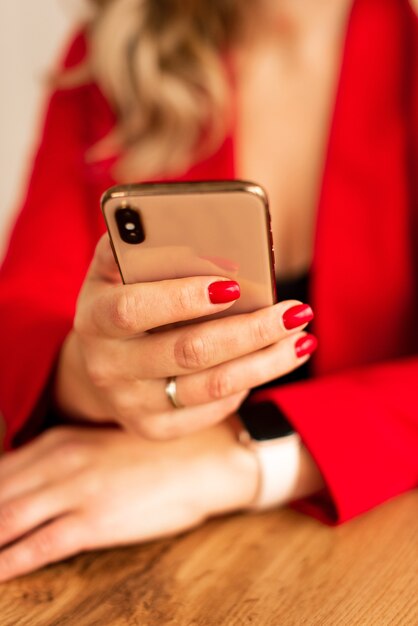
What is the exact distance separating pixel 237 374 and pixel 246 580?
0.43 ft

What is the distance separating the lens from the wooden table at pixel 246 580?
1.17 feet

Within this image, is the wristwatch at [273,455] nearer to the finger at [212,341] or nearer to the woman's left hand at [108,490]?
the woman's left hand at [108,490]

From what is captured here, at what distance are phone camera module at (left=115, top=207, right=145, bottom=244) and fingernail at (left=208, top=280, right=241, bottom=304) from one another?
0.05 m

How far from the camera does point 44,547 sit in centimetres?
41

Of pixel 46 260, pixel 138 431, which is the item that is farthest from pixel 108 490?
pixel 46 260

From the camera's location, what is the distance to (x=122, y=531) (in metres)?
0.43

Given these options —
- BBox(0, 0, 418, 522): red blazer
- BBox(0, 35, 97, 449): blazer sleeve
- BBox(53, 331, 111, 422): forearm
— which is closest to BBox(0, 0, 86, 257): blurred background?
BBox(0, 35, 97, 449): blazer sleeve

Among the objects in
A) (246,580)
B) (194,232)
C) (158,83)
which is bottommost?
(246,580)

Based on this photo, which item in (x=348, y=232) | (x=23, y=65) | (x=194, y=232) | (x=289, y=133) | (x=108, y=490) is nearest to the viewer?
(x=194, y=232)

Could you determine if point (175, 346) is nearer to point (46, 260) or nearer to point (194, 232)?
point (194, 232)

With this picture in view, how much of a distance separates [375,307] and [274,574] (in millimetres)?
395

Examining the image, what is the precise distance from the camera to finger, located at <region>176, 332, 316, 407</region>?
1.26 ft

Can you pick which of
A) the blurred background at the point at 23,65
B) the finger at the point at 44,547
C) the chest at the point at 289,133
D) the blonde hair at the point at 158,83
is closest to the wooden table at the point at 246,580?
the finger at the point at 44,547

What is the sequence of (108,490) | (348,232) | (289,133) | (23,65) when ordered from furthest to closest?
(23,65) → (289,133) → (348,232) → (108,490)
